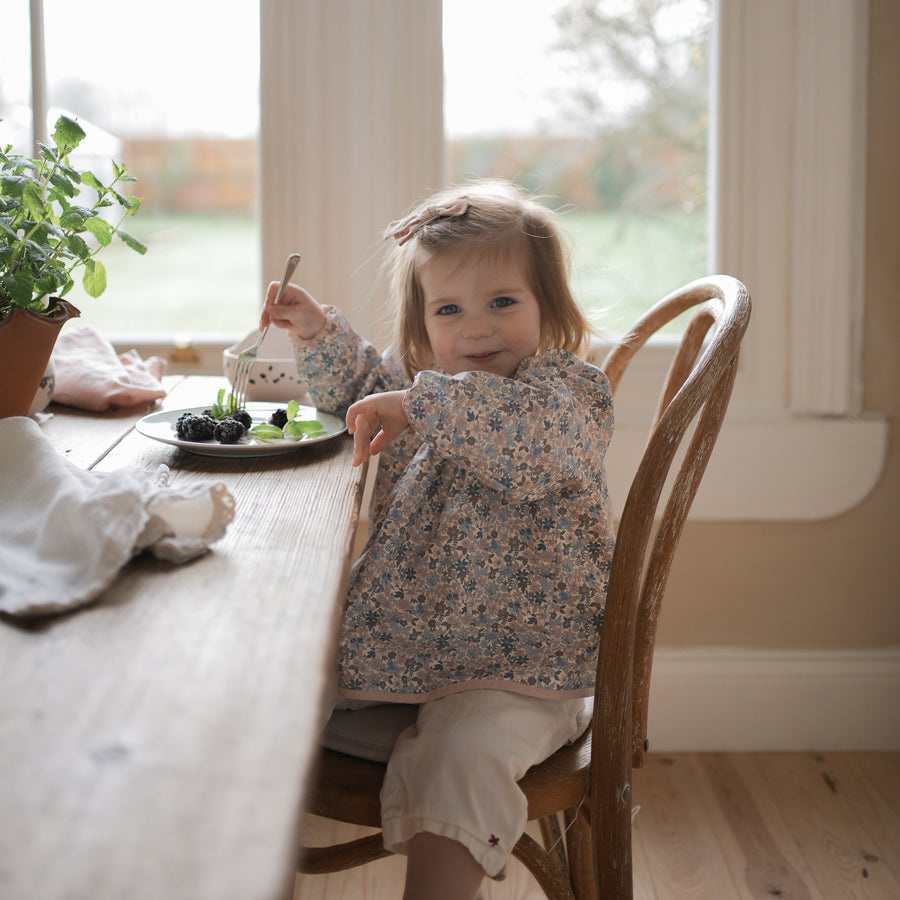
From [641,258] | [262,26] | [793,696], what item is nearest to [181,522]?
[262,26]

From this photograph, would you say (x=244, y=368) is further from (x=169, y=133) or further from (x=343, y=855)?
(x=169, y=133)

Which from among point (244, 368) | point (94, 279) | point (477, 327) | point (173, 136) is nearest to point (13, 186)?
point (94, 279)

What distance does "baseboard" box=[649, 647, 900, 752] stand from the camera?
6.79ft

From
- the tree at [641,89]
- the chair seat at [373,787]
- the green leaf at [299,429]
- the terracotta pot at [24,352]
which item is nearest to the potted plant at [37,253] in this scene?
the terracotta pot at [24,352]

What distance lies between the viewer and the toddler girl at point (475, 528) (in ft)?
3.26

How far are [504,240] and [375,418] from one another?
1.02 ft

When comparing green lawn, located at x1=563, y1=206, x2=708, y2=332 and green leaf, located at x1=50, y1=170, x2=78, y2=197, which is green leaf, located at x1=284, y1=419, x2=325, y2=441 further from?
green lawn, located at x1=563, y1=206, x2=708, y2=332

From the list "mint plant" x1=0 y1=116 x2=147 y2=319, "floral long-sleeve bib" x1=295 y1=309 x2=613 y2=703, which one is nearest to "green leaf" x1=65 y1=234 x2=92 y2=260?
"mint plant" x1=0 y1=116 x2=147 y2=319

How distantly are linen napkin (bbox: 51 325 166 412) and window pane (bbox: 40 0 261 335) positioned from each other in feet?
1.82

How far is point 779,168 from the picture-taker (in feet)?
6.31

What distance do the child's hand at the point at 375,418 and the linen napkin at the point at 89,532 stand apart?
10.2 inches

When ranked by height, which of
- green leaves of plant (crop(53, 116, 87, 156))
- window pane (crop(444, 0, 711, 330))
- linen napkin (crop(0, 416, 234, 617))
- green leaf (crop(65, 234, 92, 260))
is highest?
window pane (crop(444, 0, 711, 330))

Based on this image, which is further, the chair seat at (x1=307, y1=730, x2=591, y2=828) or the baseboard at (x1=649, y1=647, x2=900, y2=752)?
the baseboard at (x1=649, y1=647, x2=900, y2=752)

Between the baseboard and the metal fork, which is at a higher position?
the metal fork
